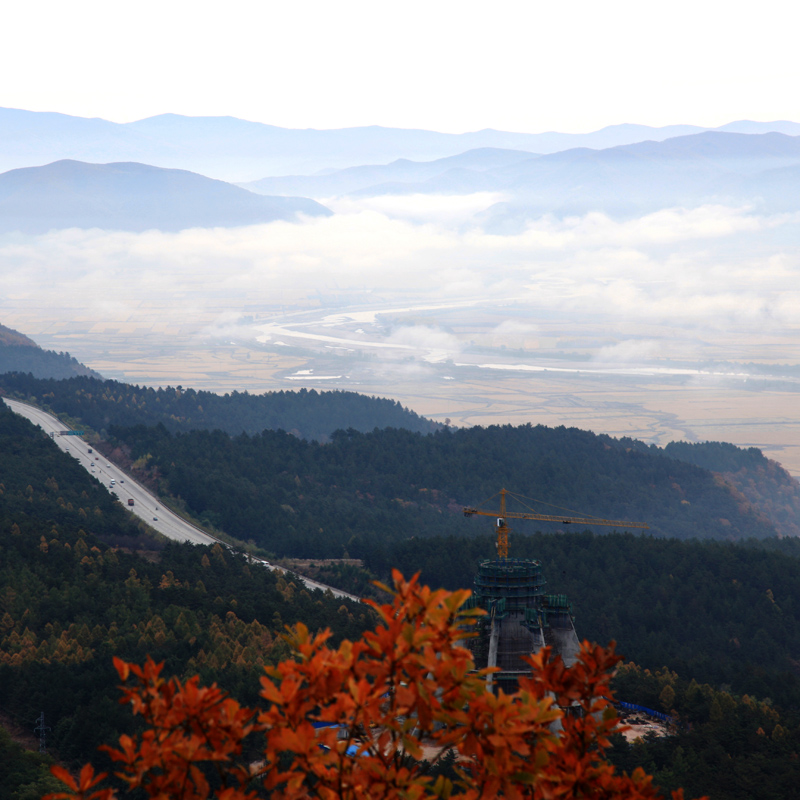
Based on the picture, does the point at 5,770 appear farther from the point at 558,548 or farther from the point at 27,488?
the point at 558,548

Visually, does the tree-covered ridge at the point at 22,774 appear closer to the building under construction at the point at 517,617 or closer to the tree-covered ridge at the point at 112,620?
the tree-covered ridge at the point at 112,620

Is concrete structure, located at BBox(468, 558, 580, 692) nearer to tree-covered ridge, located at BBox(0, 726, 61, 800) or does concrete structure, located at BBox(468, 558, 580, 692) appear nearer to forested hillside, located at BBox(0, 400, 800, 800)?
forested hillside, located at BBox(0, 400, 800, 800)

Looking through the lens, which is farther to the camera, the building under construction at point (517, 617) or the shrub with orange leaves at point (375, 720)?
the building under construction at point (517, 617)

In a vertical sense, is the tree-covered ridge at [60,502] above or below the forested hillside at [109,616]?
above

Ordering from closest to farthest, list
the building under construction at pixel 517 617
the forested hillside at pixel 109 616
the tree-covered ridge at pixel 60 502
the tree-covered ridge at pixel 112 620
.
→ the forested hillside at pixel 109 616 < the tree-covered ridge at pixel 112 620 < the building under construction at pixel 517 617 < the tree-covered ridge at pixel 60 502

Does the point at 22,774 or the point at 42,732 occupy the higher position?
the point at 22,774

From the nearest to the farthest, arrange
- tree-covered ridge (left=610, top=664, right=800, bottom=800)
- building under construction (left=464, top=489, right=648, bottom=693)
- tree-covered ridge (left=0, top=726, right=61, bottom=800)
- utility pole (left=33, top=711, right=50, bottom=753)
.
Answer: tree-covered ridge (left=0, top=726, right=61, bottom=800) < tree-covered ridge (left=610, top=664, right=800, bottom=800) < utility pole (left=33, top=711, right=50, bottom=753) < building under construction (left=464, top=489, right=648, bottom=693)

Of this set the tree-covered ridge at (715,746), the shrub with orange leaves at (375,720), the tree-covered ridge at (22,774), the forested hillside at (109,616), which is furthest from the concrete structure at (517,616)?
the shrub with orange leaves at (375,720)

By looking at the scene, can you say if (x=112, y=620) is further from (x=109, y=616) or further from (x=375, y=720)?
(x=375, y=720)

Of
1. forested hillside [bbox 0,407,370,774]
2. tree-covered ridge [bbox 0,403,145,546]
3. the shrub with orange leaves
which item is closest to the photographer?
the shrub with orange leaves

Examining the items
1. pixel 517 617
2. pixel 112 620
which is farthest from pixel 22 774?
pixel 517 617

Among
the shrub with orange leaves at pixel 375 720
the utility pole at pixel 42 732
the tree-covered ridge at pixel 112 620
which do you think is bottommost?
the utility pole at pixel 42 732

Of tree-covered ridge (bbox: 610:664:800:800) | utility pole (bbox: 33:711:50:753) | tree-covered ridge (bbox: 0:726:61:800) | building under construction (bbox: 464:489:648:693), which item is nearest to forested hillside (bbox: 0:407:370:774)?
utility pole (bbox: 33:711:50:753)
